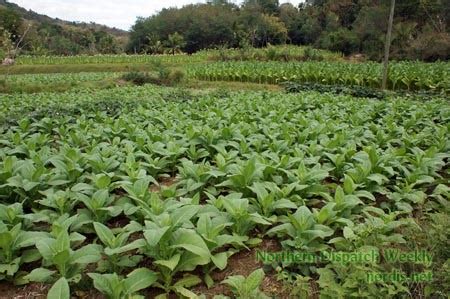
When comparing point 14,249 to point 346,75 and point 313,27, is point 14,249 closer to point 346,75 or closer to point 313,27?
point 346,75

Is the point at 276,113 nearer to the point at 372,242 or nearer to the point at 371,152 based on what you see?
the point at 371,152

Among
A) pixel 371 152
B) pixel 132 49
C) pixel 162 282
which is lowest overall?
pixel 162 282

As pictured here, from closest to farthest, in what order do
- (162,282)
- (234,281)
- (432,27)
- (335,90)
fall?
(234,281) < (162,282) < (335,90) < (432,27)

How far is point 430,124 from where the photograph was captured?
23.5 ft

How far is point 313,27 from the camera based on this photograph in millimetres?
55281

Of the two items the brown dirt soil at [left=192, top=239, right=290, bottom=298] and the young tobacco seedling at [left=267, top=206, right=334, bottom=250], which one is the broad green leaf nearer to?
the brown dirt soil at [left=192, top=239, right=290, bottom=298]

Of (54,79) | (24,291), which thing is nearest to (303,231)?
(24,291)

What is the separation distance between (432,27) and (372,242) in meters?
37.9

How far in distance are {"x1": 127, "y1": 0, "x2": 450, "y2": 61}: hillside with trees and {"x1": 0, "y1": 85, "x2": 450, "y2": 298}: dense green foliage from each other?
1264 inches

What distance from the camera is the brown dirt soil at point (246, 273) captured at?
2.83 metres

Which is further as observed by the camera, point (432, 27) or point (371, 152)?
point (432, 27)

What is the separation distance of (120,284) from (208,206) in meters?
1.18

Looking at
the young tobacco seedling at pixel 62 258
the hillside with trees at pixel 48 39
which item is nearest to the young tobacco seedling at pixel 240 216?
the young tobacco seedling at pixel 62 258

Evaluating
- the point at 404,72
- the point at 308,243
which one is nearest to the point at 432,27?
the point at 404,72
